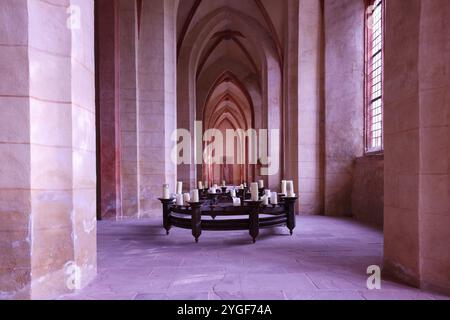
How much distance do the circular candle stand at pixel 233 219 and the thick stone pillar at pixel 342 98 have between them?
3054 mm

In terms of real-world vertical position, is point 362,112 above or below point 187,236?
above

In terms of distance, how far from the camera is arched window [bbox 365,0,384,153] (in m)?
7.61

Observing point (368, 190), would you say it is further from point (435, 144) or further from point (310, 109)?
point (435, 144)

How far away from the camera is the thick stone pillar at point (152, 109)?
8008mm

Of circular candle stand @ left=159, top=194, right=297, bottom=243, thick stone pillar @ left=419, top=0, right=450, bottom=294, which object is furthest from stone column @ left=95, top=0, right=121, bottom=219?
thick stone pillar @ left=419, top=0, right=450, bottom=294

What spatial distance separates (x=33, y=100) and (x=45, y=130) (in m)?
0.28

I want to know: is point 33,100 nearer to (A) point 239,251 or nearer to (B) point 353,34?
(A) point 239,251

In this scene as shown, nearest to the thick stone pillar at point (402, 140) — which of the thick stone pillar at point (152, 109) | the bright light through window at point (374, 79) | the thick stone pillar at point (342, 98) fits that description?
the bright light through window at point (374, 79)

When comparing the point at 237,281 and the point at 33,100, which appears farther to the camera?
the point at 237,281

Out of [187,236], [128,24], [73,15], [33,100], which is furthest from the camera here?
[128,24]

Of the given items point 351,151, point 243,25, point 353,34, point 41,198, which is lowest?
point 41,198

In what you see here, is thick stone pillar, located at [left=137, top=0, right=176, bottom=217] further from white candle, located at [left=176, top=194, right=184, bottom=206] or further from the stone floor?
white candle, located at [left=176, top=194, right=184, bottom=206]
